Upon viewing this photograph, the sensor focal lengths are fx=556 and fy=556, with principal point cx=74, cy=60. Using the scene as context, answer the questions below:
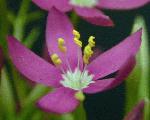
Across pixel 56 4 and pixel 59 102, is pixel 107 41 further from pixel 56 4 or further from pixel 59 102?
pixel 59 102

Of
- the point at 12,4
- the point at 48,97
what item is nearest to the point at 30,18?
the point at 12,4

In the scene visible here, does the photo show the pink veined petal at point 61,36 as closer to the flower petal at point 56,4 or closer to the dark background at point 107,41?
the flower petal at point 56,4

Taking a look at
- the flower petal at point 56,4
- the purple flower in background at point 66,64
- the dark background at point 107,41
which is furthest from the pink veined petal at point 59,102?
the dark background at point 107,41

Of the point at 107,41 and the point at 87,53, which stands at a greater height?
the point at 87,53

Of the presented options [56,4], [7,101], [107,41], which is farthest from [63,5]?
[107,41]

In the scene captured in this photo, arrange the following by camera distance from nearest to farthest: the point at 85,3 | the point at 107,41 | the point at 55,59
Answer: the point at 55,59
the point at 85,3
the point at 107,41

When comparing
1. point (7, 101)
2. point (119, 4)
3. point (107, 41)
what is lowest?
point (107, 41)

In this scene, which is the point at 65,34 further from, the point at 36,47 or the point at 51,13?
the point at 36,47
